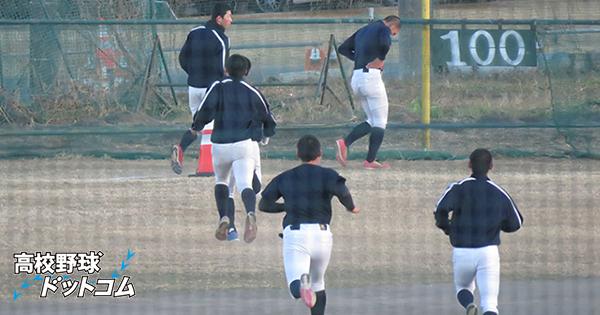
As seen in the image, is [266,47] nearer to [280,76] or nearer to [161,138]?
[280,76]

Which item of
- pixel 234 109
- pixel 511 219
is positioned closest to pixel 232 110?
pixel 234 109

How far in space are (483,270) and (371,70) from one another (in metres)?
4.84

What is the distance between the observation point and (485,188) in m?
4.79

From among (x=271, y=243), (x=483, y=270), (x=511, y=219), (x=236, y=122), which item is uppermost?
(x=236, y=122)

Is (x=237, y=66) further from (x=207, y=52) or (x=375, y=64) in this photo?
(x=375, y=64)

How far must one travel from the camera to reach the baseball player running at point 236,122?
6.44 meters

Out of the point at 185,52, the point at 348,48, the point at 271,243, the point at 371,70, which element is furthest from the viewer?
the point at 348,48

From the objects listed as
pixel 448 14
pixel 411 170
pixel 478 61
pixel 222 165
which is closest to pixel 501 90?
pixel 478 61

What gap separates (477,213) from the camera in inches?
187

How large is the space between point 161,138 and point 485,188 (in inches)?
291

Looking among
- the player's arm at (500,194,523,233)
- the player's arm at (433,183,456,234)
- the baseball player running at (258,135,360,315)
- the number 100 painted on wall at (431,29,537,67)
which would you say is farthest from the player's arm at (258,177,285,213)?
the number 100 painted on wall at (431,29,537,67)

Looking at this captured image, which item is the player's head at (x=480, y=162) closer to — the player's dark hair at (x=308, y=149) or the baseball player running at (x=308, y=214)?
the baseball player running at (x=308, y=214)

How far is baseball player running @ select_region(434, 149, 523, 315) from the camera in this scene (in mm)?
4688

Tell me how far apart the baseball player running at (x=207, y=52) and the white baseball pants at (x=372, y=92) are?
1941 millimetres
